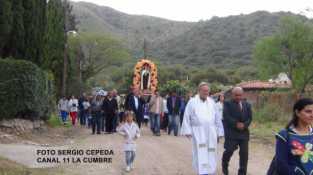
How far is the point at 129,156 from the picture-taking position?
1303 cm

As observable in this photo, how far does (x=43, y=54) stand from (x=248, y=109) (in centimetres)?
1523

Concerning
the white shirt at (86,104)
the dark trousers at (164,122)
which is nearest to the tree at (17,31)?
the white shirt at (86,104)

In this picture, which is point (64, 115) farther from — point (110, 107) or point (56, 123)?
point (110, 107)

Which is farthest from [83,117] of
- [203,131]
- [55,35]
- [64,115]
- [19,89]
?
[203,131]

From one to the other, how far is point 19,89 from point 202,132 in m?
10.6

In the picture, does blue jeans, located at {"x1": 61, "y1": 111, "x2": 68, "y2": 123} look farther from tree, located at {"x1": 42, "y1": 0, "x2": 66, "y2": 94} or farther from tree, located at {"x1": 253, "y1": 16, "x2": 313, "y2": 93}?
tree, located at {"x1": 253, "y1": 16, "x2": 313, "y2": 93}

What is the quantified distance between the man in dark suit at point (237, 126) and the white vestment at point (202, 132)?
1.11 feet

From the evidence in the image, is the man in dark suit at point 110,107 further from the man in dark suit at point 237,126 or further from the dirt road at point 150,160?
the man in dark suit at point 237,126

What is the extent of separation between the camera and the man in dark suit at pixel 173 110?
2306 cm

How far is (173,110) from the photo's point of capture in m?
23.2

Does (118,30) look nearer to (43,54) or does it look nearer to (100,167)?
(43,54)

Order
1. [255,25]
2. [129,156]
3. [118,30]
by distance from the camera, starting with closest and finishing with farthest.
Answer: [129,156] < [255,25] < [118,30]

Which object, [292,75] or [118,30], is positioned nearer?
[292,75]

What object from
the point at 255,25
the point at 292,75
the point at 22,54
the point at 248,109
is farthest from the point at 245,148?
the point at 255,25
